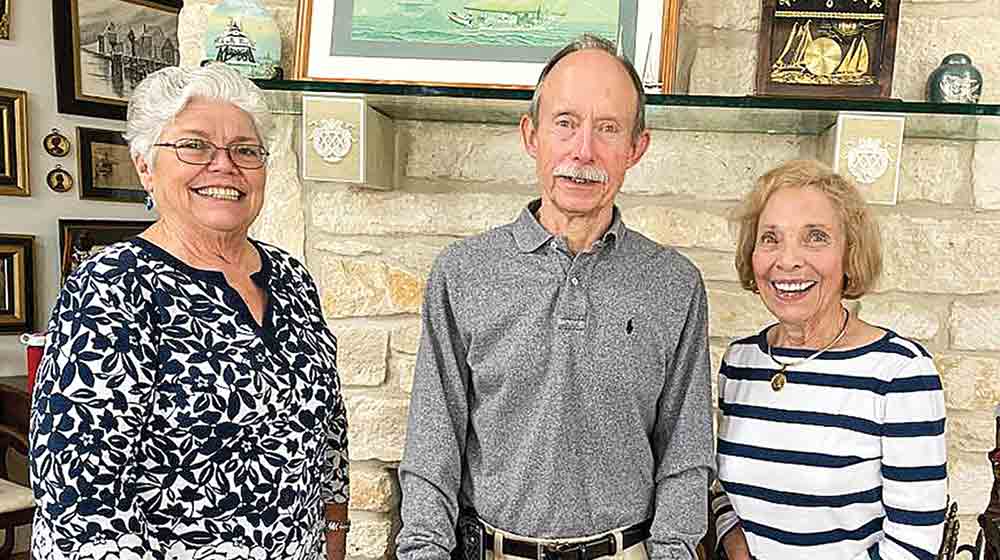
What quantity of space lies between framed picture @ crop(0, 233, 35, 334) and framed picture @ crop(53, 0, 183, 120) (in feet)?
2.01

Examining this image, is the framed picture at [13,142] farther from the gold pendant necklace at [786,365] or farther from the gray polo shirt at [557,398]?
the gold pendant necklace at [786,365]

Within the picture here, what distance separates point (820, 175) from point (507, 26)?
0.79m

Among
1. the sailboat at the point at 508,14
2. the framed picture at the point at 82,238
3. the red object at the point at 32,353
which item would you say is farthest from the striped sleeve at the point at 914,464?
the framed picture at the point at 82,238

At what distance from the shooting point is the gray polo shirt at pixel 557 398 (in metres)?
1.41

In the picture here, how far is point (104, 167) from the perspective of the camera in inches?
146

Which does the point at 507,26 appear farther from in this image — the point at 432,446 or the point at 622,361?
the point at 432,446

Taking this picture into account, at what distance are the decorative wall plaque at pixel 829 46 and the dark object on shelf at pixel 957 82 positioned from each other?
0.12 meters

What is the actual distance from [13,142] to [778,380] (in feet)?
10.4

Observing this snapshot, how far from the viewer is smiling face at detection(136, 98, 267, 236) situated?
1.32 m

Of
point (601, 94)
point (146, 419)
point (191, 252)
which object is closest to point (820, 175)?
point (601, 94)

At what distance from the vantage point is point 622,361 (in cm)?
142

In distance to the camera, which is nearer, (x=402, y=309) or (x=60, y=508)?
(x=60, y=508)

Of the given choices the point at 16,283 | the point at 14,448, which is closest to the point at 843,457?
the point at 14,448

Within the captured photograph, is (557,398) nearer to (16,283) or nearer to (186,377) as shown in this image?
(186,377)
